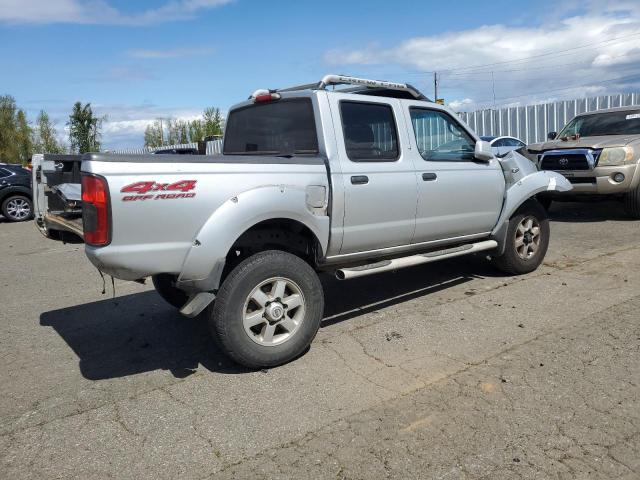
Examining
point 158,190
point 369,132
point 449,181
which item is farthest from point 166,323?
point 449,181

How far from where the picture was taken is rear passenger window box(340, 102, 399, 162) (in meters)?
4.61

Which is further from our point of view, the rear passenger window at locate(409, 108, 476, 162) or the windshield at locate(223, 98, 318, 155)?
the rear passenger window at locate(409, 108, 476, 162)

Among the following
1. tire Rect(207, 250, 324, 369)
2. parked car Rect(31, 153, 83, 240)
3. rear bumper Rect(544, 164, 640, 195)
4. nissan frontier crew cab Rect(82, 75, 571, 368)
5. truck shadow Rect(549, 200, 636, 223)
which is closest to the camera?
nissan frontier crew cab Rect(82, 75, 571, 368)

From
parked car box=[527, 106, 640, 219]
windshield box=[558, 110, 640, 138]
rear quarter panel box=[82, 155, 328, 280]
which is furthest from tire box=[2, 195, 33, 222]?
windshield box=[558, 110, 640, 138]

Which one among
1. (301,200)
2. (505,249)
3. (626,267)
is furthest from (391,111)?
(626,267)

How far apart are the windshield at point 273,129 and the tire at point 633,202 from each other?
23.6 ft

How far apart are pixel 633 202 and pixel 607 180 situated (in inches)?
25.3

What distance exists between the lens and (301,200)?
13.6ft

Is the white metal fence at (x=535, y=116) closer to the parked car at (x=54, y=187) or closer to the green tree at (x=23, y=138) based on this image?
the parked car at (x=54, y=187)

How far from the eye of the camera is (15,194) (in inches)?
589

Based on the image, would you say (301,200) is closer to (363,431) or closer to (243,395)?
(243,395)

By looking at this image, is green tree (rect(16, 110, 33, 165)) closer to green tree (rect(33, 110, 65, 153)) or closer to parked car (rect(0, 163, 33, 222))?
green tree (rect(33, 110, 65, 153))

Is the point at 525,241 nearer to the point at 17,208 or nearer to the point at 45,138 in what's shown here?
the point at 17,208

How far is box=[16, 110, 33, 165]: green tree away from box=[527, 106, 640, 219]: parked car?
36.7 meters
